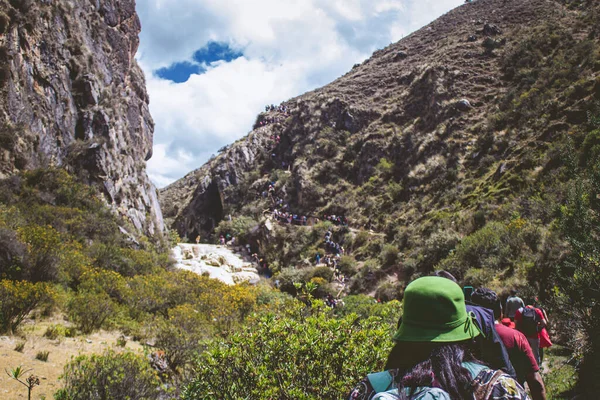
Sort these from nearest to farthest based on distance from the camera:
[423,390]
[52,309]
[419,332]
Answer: [423,390] → [419,332] → [52,309]

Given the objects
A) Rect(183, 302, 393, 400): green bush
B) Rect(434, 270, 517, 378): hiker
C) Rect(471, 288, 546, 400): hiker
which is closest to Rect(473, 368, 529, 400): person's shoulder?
Rect(434, 270, 517, 378): hiker

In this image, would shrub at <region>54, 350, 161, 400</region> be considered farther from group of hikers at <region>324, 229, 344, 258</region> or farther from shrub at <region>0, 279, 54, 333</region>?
group of hikers at <region>324, 229, 344, 258</region>

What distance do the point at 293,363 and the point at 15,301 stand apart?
6.54 meters

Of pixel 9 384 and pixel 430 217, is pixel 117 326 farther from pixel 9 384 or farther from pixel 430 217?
pixel 430 217

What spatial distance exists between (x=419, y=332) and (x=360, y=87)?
155ft

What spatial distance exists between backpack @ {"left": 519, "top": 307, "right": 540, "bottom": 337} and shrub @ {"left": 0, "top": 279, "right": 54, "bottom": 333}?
848 cm

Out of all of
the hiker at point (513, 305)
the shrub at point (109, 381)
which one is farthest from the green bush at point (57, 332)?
the hiker at point (513, 305)

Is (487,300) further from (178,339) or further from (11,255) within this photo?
(11,255)

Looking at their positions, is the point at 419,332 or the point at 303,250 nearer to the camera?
the point at 419,332

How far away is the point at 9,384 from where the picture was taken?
4.88 m

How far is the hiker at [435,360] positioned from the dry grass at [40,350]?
552 cm

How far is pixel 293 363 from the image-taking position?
3012 mm

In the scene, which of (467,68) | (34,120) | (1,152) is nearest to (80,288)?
(1,152)

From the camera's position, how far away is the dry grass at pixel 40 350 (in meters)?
4.91
